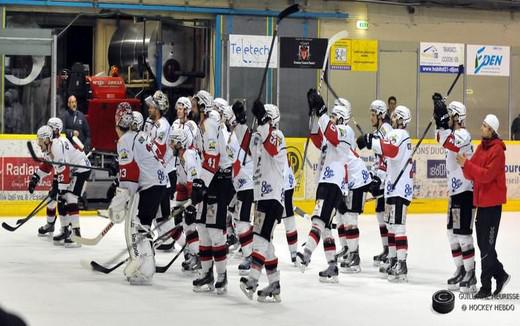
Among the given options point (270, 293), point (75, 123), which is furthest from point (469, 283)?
point (75, 123)

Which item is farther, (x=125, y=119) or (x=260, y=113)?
(x=125, y=119)

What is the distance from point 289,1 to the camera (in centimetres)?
1881

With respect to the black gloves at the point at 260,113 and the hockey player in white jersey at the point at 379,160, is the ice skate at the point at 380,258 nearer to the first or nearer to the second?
the hockey player in white jersey at the point at 379,160

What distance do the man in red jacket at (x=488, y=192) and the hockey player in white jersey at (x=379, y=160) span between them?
133 centimetres

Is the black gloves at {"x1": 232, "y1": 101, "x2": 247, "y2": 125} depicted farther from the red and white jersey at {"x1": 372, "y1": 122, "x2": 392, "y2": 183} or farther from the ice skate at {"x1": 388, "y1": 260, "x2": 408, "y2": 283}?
the ice skate at {"x1": 388, "y1": 260, "x2": 408, "y2": 283}

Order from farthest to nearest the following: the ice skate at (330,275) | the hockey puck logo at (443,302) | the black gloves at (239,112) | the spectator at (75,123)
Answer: the spectator at (75,123)
the ice skate at (330,275)
the black gloves at (239,112)
the hockey puck logo at (443,302)

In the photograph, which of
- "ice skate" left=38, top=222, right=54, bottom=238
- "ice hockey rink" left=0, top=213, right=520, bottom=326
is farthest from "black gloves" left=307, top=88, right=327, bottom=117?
"ice skate" left=38, top=222, right=54, bottom=238

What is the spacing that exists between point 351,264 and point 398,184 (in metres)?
1.02

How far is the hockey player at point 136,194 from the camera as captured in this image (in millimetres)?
8469

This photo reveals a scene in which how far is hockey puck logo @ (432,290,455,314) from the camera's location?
7222 millimetres

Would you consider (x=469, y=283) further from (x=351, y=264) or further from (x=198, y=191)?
(x=198, y=191)

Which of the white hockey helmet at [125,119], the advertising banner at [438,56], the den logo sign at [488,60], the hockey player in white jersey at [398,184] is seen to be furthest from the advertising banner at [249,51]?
the white hockey helmet at [125,119]

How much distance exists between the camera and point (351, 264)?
31.5ft

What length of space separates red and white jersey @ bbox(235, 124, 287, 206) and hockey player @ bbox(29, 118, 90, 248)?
381 centimetres
